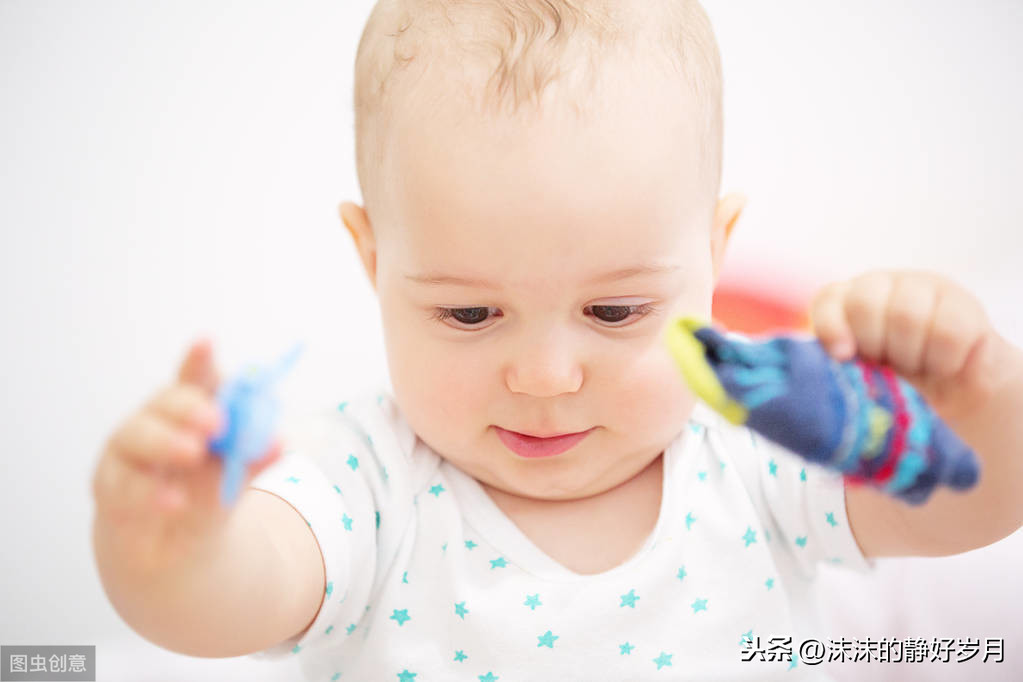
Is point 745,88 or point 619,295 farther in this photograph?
point 745,88

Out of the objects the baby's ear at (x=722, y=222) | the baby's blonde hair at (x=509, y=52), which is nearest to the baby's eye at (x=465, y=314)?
the baby's blonde hair at (x=509, y=52)

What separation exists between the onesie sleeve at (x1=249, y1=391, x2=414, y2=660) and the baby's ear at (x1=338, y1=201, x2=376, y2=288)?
0.13 m

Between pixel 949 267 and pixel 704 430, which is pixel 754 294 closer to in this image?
pixel 949 267

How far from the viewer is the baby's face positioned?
2.58 feet

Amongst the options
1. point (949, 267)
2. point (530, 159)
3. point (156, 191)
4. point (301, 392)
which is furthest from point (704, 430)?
point (156, 191)

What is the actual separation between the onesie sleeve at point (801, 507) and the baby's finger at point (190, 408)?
498mm

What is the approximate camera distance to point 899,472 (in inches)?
23.9

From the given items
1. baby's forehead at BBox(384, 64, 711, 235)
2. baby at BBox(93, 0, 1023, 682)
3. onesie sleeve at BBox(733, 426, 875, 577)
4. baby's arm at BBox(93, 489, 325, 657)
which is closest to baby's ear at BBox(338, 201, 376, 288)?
baby at BBox(93, 0, 1023, 682)

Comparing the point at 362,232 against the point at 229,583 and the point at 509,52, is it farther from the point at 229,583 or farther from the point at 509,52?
the point at 229,583

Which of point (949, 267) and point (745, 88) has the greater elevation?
point (745, 88)

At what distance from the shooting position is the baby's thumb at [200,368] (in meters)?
0.60

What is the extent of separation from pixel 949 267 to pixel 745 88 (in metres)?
0.45

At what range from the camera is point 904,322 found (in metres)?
0.68

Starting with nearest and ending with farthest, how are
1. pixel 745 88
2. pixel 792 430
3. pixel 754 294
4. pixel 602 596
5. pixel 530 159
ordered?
pixel 792 430, pixel 530 159, pixel 602 596, pixel 754 294, pixel 745 88
